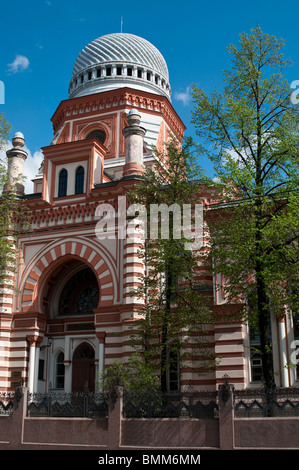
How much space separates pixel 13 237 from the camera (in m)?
26.7

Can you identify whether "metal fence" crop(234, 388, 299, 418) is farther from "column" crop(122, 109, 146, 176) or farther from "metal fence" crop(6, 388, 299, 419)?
"column" crop(122, 109, 146, 176)

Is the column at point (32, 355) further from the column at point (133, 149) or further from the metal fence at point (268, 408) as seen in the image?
the metal fence at point (268, 408)

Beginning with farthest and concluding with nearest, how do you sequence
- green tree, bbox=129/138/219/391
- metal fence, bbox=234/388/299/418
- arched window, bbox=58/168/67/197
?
1. arched window, bbox=58/168/67/197
2. green tree, bbox=129/138/219/391
3. metal fence, bbox=234/388/299/418

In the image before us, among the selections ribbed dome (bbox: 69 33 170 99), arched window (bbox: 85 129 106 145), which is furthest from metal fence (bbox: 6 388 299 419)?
ribbed dome (bbox: 69 33 170 99)

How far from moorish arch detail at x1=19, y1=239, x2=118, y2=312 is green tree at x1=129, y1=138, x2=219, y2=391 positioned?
3.95 meters

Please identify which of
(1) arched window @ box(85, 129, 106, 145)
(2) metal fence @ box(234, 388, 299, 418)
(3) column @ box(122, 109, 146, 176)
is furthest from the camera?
(1) arched window @ box(85, 129, 106, 145)

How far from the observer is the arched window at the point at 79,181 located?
26.7 m

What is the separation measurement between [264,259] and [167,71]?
81.5 feet

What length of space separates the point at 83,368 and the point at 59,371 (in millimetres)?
1608

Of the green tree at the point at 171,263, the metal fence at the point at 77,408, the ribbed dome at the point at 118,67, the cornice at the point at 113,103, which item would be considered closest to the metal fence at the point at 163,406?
the metal fence at the point at 77,408

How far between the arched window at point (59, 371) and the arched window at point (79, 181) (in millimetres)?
8531

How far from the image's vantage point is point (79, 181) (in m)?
26.9

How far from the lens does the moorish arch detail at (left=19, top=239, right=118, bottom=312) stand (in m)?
24.5
